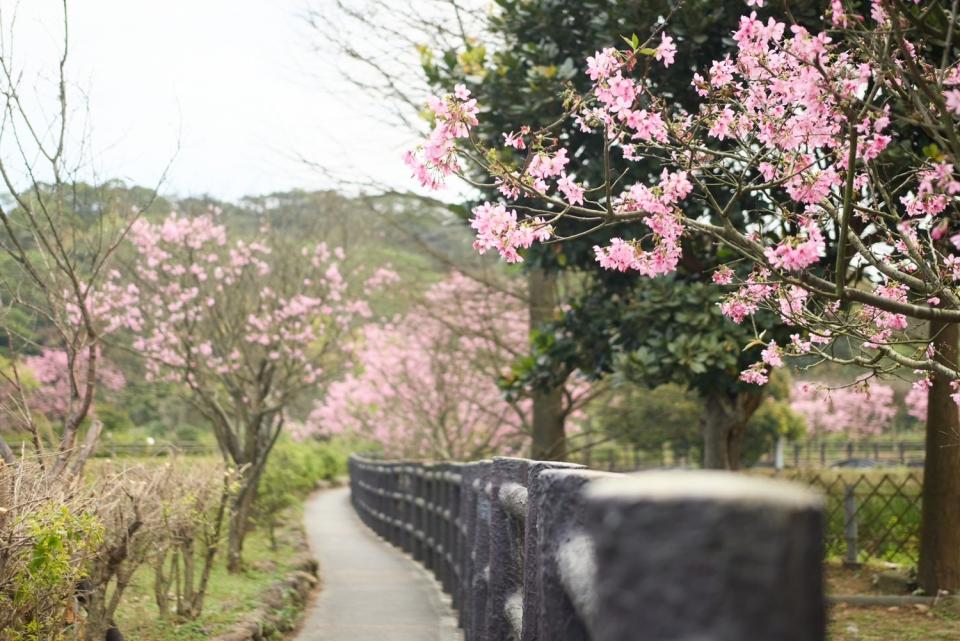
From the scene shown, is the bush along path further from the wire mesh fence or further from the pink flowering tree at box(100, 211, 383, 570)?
the wire mesh fence

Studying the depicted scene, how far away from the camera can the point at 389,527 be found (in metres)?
17.0

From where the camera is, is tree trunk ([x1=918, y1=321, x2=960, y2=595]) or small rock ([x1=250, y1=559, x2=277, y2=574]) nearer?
tree trunk ([x1=918, y1=321, x2=960, y2=595])

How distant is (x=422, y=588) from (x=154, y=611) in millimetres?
3477

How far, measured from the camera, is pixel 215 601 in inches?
353

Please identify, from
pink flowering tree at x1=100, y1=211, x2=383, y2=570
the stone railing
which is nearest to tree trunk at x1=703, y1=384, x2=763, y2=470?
pink flowering tree at x1=100, y1=211, x2=383, y2=570

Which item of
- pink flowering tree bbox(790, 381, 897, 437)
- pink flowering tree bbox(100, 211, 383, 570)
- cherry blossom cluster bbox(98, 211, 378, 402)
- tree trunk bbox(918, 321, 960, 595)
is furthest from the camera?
pink flowering tree bbox(790, 381, 897, 437)

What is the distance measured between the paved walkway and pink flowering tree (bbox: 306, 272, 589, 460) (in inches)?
123

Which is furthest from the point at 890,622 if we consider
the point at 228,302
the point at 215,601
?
the point at 228,302

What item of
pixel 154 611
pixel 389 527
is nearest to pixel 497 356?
pixel 389 527

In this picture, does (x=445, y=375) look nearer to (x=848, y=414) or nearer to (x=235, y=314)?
(x=235, y=314)

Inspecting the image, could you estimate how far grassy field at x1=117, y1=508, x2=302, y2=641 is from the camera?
7.30 metres

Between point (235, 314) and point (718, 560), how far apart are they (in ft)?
45.9

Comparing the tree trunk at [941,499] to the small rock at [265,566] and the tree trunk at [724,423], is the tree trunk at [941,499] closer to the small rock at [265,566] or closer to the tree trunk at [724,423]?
the tree trunk at [724,423]

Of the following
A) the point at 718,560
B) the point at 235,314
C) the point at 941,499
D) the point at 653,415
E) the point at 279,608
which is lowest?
the point at 279,608
